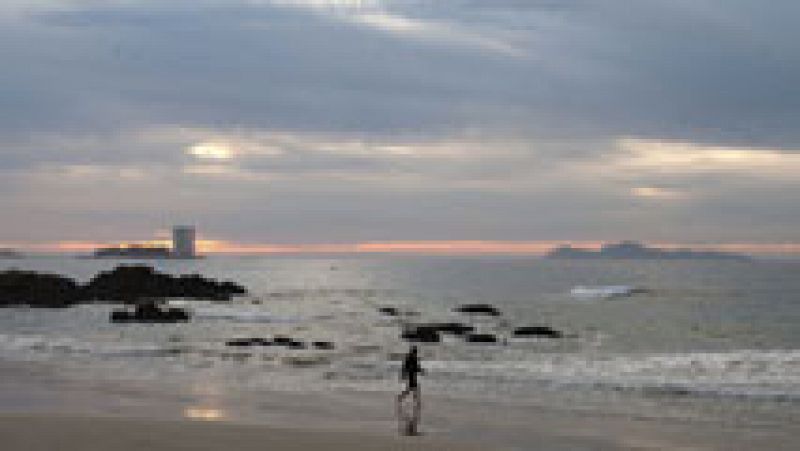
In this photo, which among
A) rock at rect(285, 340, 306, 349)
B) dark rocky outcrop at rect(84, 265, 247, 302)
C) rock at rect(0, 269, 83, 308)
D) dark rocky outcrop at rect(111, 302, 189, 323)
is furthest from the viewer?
dark rocky outcrop at rect(84, 265, 247, 302)

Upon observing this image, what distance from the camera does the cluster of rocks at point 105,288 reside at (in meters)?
93.4

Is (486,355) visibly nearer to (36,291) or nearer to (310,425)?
(310,425)

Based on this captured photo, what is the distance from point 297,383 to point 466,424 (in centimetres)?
1060

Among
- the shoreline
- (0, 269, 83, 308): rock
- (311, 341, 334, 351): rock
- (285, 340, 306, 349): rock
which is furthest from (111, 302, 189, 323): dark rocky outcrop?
the shoreline

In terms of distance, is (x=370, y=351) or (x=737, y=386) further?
(x=370, y=351)

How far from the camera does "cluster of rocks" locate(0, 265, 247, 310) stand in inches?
3679

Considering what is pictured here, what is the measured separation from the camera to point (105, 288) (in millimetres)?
103500

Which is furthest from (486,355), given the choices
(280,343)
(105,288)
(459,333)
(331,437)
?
(105,288)

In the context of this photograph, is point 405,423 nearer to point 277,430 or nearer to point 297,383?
point 277,430

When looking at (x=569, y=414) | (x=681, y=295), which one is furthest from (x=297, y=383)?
(x=681, y=295)

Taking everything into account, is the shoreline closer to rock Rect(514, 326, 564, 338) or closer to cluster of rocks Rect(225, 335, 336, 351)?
cluster of rocks Rect(225, 335, 336, 351)

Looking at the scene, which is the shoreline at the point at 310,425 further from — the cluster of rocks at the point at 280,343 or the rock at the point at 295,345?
the cluster of rocks at the point at 280,343

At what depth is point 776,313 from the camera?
87.4m

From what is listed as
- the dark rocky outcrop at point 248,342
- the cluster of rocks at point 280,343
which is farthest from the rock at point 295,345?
the dark rocky outcrop at point 248,342
